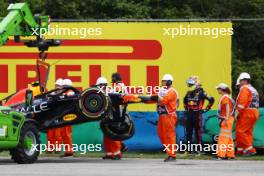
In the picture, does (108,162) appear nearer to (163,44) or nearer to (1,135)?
(1,135)

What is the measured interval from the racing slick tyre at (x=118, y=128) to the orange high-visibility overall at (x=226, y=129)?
2.31 metres

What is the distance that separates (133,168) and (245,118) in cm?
594

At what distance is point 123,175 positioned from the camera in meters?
16.1

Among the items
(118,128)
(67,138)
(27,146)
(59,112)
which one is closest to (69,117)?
(59,112)

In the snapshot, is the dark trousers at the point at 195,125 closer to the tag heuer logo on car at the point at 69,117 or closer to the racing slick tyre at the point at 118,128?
the racing slick tyre at the point at 118,128

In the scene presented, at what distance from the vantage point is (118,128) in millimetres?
20984

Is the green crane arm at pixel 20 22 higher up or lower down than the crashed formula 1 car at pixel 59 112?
higher up

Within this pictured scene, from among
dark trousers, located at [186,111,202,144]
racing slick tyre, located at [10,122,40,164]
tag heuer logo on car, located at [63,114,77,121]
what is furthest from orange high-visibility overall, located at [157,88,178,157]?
racing slick tyre, located at [10,122,40,164]

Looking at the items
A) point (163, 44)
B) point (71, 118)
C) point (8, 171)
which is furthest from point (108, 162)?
point (163, 44)

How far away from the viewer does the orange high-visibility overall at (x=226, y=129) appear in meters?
21.7

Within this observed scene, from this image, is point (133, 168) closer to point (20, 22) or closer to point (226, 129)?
point (226, 129)

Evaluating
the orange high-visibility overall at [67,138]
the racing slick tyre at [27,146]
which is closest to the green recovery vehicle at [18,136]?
the racing slick tyre at [27,146]

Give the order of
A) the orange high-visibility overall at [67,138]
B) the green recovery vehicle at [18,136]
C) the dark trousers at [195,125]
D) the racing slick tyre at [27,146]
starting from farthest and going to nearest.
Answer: the dark trousers at [195,125] < the orange high-visibility overall at [67,138] < the racing slick tyre at [27,146] < the green recovery vehicle at [18,136]

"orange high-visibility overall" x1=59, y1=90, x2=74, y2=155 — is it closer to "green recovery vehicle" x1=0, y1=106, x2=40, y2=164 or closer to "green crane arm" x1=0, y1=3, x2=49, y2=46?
"green recovery vehicle" x1=0, y1=106, x2=40, y2=164
